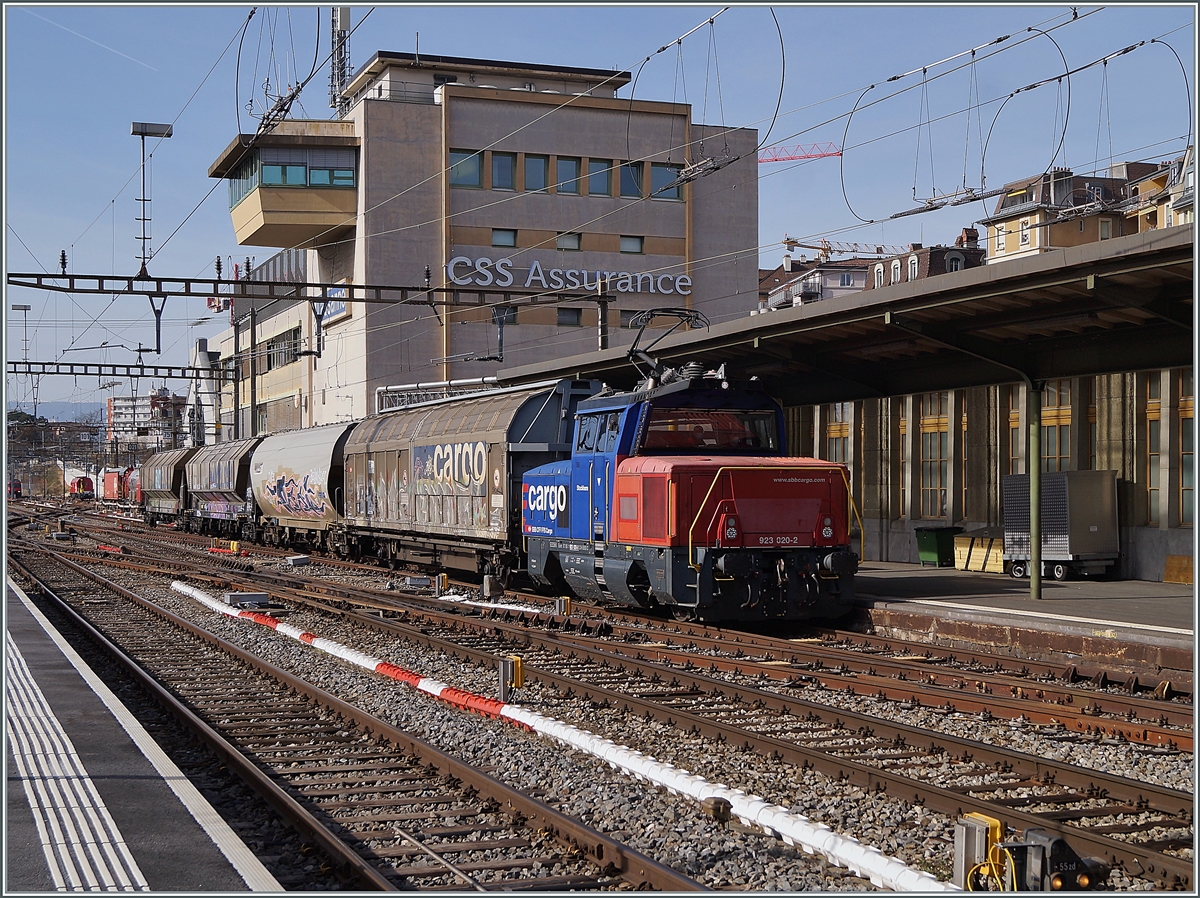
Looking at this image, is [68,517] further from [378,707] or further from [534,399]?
[378,707]

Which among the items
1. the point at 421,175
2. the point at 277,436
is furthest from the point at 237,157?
the point at 277,436

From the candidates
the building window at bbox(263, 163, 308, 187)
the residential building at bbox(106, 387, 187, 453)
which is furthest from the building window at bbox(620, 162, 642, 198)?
the residential building at bbox(106, 387, 187, 453)

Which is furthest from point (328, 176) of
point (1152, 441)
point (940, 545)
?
point (1152, 441)

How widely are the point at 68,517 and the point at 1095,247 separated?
211ft

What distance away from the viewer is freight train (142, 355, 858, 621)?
14328mm

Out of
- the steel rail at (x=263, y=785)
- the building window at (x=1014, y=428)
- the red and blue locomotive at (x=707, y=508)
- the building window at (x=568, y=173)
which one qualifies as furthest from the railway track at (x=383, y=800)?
the building window at (x=568, y=173)

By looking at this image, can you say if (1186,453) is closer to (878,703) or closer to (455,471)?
(878,703)

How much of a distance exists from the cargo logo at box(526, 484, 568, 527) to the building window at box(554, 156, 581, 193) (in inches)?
1412

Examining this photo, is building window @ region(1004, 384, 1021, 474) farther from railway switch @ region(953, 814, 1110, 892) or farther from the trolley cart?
railway switch @ region(953, 814, 1110, 892)

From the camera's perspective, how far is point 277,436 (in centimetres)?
3856

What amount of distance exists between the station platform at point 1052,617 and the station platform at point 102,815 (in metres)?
9.14

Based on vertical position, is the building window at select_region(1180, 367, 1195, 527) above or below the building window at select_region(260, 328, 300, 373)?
below

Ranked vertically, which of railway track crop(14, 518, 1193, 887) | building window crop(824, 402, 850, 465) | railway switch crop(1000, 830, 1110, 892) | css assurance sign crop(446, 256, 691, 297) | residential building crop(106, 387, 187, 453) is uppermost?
css assurance sign crop(446, 256, 691, 297)

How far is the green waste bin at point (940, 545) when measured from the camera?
23.3 meters
